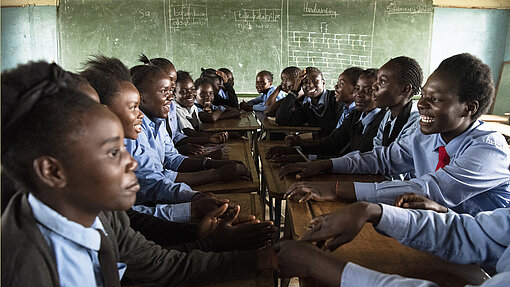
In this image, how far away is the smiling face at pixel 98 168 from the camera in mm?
752

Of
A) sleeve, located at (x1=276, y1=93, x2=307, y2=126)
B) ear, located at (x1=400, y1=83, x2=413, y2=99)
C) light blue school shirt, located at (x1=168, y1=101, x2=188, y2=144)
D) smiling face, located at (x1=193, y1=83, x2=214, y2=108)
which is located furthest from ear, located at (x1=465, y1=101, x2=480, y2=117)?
smiling face, located at (x1=193, y1=83, x2=214, y2=108)

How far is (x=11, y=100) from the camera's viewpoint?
690 mm

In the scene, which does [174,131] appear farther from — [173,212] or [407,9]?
[407,9]

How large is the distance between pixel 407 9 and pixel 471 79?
6.20 meters

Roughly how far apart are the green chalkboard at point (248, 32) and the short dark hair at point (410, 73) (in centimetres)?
483

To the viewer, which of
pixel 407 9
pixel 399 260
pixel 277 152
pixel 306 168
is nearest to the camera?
pixel 399 260

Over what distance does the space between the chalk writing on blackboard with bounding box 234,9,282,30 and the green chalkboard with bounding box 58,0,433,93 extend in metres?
0.02

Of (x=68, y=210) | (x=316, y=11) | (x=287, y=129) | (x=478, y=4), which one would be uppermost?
(x=478, y=4)

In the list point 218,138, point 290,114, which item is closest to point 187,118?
point 218,138

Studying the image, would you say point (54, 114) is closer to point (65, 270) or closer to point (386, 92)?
point (65, 270)

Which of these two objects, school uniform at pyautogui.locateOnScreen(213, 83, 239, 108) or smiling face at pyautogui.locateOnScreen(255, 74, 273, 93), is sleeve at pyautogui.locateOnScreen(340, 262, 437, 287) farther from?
smiling face at pyautogui.locateOnScreen(255, 74, 273, 93)

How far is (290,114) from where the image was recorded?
4219mm

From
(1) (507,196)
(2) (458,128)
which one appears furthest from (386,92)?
(1) (507,196)

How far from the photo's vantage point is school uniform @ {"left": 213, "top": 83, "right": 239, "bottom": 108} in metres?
5.72
